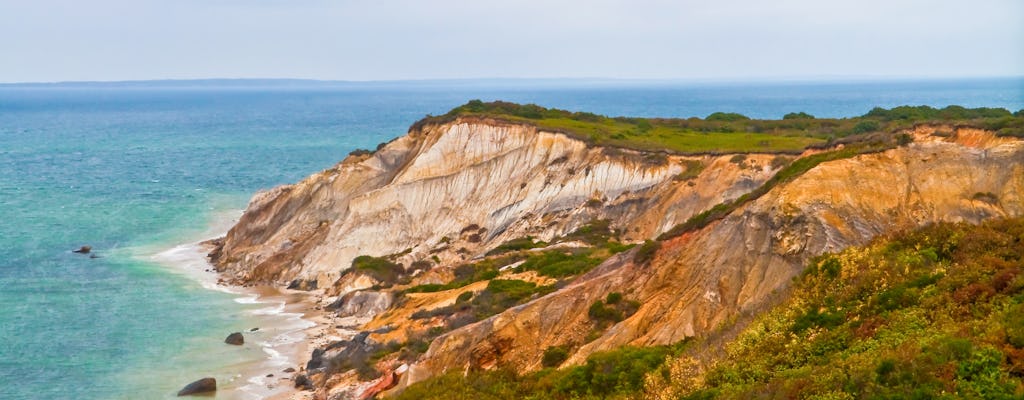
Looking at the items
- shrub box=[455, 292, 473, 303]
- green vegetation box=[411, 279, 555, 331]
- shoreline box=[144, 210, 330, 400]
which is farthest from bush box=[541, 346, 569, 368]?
shrub box=[455, 292, 473, 303]

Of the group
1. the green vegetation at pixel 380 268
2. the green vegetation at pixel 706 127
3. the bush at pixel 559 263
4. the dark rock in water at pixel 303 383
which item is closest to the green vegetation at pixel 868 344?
the dark rock in water at pixel 303 383

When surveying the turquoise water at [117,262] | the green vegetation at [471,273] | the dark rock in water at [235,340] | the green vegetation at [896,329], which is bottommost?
the turquoise water at [117,262]

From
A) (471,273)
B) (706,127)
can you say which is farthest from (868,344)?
(706,127)

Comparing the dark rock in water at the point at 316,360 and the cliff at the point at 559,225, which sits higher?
the cliff at the point at 559,225

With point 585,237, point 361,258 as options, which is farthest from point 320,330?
point 585,237

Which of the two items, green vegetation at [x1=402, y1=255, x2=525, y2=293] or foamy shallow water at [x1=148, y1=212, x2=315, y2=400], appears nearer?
foamy shallow water at [x1=148, y1=212, x2=315, y2=400]

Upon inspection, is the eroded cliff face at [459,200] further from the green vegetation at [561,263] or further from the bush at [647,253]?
the bush at [647,253]

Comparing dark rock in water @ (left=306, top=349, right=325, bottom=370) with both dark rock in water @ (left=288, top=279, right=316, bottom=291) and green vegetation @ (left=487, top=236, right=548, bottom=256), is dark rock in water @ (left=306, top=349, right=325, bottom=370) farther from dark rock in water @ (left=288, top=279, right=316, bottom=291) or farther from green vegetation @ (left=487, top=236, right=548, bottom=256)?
dark rock in water @ (left=288, top=279, right=316, bottom=291)
